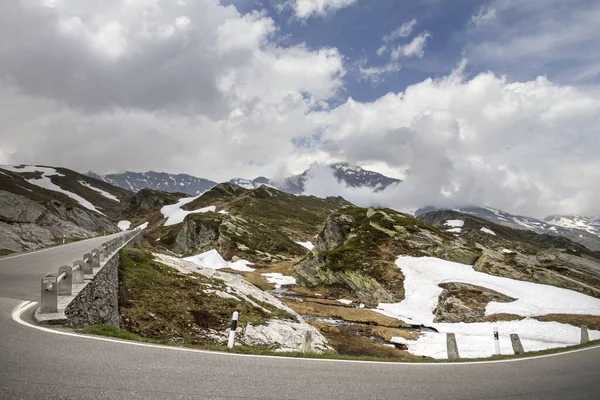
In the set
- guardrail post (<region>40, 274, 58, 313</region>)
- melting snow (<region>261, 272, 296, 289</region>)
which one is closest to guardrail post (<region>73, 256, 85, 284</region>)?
guardrail post (<region>40, 274, 58, 313</region>)

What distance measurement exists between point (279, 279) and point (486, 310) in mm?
46954

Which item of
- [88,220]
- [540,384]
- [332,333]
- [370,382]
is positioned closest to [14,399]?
[370,382]

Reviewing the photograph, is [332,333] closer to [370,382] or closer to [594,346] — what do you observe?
[594,346]

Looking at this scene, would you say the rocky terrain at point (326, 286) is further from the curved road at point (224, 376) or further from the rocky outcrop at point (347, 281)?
the curved road at point (224, 376)

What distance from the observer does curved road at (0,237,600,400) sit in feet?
22.3

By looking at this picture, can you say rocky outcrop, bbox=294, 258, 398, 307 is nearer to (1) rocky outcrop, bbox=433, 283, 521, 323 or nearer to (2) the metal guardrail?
(1) rocky outcrop, bbox=433, 283, 521, 323

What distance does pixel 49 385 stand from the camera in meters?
6.58

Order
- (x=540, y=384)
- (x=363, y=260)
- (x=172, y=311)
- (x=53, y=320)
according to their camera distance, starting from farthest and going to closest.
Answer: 1. (x=363, y=260)
2. (x=172, y=311)
3. (x=53, y=320)
4. (x=540, y=384)

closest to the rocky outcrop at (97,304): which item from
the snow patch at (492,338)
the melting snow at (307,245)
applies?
the snow patch at (492,338)

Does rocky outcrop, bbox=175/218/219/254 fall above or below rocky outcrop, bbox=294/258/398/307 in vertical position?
above

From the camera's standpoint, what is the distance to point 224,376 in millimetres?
8023

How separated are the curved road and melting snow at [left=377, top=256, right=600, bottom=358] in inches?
829

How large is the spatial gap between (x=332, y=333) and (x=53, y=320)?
2801 centimetres

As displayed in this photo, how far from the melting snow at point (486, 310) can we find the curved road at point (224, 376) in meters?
21.1
